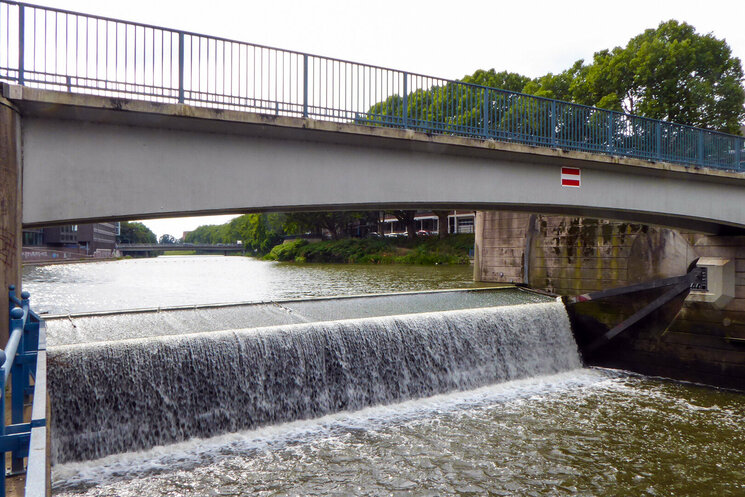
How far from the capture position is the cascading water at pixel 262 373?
830 cm

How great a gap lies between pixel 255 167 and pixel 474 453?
222 inches

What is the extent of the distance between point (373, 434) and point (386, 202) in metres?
4.06

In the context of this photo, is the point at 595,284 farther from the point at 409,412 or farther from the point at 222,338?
the point at 222,338

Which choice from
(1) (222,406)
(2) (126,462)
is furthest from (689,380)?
(2) (126,462)

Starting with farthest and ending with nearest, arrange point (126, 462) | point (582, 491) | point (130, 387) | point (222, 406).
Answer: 1. point (222, 406)
2. point (130, 387)
3. point (126, 462)
4. point (582, 491)

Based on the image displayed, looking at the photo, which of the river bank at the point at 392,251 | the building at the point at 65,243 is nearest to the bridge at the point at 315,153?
the river bank at the point at 392,251

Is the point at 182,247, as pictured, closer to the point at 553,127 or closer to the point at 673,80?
the point at 673,80

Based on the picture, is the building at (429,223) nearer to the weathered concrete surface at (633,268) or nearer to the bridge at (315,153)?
the weathered concrete surface at (633,268)

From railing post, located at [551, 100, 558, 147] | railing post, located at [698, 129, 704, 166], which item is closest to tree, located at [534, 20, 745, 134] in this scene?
railing post, located at [698, 129, 704, 166]

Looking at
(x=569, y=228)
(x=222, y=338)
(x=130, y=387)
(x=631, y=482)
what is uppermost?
(x=569, y=228)

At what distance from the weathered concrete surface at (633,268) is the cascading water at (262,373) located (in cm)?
324

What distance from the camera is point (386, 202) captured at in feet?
31.5

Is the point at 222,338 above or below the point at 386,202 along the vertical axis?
below

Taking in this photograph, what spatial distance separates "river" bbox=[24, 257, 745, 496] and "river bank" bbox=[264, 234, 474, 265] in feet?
101
